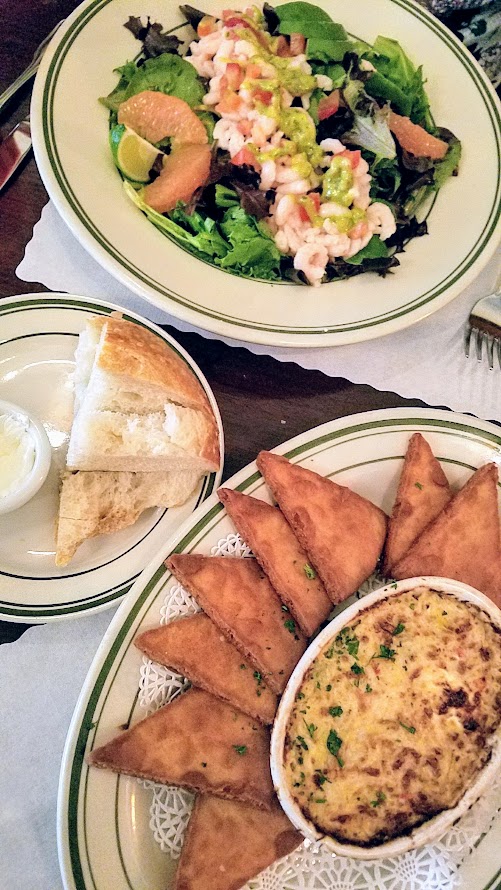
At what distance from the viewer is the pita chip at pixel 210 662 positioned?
→ 1668 millimetres

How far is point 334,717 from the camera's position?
64.5 inches

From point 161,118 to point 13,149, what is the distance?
546 millimetres

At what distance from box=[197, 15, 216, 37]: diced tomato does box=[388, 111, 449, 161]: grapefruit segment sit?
31.2 inches

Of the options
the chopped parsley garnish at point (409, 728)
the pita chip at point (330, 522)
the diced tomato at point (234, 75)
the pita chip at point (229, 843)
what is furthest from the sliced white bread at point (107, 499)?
the diced tomato at point (234, 75)

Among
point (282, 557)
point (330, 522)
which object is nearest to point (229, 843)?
point (282, 557)

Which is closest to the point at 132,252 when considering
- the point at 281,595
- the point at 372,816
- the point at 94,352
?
the point at 94,352

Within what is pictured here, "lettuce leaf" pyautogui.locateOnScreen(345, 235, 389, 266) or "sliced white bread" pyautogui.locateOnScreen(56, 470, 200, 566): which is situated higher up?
"lettuce leaf" pyautogui.locateOnScreen(345, 235, 389, 266)

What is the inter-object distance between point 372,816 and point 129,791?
61 centimetres

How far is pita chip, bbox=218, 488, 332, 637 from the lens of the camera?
5.87 ft

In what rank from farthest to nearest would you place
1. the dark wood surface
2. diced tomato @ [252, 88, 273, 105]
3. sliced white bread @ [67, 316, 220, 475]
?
diced tomato @ [252, 88, 273, 105], the dark wood surface, sliced white bread @ [67, 316, 220, 475]

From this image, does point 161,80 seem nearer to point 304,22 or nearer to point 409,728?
point 304,22

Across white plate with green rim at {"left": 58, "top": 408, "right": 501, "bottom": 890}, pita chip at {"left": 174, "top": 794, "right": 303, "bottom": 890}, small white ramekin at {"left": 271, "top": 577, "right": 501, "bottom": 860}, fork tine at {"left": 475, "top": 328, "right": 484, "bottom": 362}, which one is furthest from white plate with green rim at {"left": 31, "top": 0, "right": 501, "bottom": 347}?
pita chip at {"left": 174, "top": 794, "right": 303, "bottom": 890}

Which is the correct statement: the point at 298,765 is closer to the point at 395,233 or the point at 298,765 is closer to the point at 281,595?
the point at 281,595

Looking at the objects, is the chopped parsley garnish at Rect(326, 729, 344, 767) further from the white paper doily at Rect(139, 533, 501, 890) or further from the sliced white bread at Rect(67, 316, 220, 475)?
the sliced white bread at Rect(67, 316, 220, 475)
